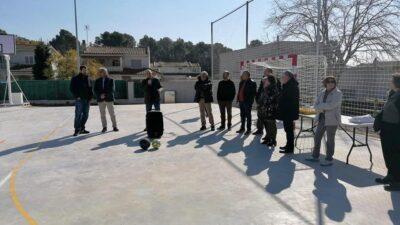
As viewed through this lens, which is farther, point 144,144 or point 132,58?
point 132,58

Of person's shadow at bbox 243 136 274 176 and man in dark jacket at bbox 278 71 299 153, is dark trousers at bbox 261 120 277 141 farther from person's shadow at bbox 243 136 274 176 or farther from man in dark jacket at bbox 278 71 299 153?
man in dark jacket at bbox 278 71 299 153

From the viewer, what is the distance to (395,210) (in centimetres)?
437

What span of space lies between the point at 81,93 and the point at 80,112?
53cm

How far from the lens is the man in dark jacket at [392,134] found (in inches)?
202

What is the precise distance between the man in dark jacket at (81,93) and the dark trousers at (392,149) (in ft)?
23.9

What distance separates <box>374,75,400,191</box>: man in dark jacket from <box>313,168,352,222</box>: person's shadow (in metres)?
0.70

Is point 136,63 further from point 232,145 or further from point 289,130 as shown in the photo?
point 289,130

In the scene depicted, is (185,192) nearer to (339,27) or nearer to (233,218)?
(233,218)

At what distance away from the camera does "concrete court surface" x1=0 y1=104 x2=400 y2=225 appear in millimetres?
4238

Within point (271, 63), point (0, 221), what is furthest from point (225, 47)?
point (0, 221)

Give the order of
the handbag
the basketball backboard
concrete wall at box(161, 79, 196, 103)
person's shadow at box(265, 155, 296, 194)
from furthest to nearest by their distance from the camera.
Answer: concrete wall at box(161, 79, 196, 103) < the basketball backboard < the handbag < person's shadow at box(265, 155, 296, 194)

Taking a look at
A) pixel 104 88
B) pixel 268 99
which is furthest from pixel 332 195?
pixel 104 88

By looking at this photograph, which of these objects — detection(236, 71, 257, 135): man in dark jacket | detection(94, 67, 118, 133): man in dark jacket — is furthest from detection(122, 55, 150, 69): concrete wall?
detection(236, 71, 257, 135): man in dark jacket

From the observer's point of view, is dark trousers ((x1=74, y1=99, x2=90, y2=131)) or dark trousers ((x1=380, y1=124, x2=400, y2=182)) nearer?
dark trousers ((x1=380, y1=124, x2=400, y2=182))
